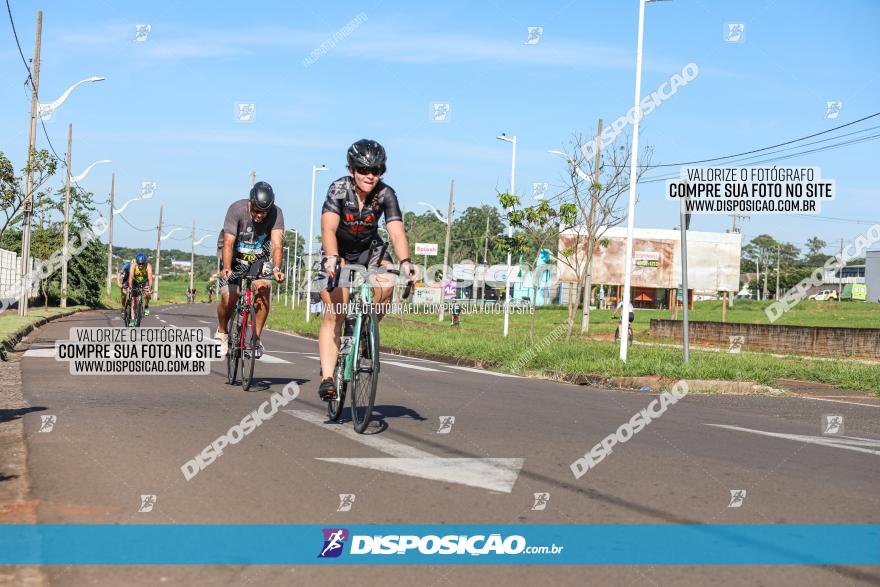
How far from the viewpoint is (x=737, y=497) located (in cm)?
489

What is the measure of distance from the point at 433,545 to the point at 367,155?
3803 millimetres

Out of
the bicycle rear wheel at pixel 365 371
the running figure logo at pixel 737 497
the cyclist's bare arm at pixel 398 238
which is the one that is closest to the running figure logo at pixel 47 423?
the bicycle rear wheel at pixel 365 371

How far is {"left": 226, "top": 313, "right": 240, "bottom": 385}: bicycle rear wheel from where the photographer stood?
10.2 m

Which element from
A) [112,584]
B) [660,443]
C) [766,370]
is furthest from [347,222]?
[766,370]

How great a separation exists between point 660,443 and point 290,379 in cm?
562

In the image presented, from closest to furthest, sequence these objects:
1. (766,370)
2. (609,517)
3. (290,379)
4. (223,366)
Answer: (609,517), (290,379), (223,366), (766,370)

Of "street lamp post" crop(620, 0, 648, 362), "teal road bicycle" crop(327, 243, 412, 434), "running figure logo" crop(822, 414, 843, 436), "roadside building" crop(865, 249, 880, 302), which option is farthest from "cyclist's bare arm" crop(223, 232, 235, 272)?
"roadside building" crop(865, 249, 880, 302)

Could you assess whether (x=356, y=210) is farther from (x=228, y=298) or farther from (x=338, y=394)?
(x=228, y=298)

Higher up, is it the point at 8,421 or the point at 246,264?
the point at 246,264

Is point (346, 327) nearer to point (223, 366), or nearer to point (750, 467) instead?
point (750, 467)

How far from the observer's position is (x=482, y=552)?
3.86m

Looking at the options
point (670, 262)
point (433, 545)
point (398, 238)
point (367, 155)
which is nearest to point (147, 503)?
point (433, 545)

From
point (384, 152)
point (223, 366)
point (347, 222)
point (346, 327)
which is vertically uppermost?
point (384, 152)

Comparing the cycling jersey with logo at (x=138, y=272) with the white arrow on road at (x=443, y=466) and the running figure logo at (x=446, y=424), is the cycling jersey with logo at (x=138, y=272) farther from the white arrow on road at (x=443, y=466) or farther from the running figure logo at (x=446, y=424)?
the white arrow on road at (x=443, y=466)
